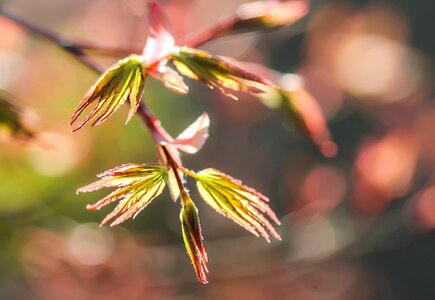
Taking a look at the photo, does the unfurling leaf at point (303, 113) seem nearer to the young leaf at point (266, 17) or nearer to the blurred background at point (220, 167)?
the young leaf at point (266, 17)

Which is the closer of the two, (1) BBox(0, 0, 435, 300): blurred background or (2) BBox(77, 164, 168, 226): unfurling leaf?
(2) BBox(77, 164, 168, 226): unfurling leaf

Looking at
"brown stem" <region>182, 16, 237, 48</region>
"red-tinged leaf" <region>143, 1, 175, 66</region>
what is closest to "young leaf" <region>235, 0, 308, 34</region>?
"brown stem" <region>182, 16, 237, 48</region>

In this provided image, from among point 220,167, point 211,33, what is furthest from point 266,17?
point 220,167

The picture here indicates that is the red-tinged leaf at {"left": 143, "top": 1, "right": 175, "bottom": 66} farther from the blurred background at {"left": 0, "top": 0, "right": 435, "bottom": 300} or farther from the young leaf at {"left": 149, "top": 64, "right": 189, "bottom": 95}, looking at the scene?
the blurred background at {"left": 0, "top": 0, "right": 435, "bottom": 300}

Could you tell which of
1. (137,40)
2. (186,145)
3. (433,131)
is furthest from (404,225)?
(186,145)

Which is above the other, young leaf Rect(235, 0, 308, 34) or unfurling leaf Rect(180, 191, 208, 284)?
young leaf Rect(235, 0, 308, 34)

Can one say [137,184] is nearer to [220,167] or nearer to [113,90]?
[113,90]

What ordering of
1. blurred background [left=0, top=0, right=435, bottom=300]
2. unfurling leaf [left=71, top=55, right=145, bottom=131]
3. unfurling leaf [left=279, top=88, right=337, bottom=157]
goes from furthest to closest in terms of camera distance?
1. blurred background [left=0, top=0, right=435, bottom=300]
2. unfurling leaf [left=279, top=88, right=337, bottom=157]
3. unfurling leaf [left=71, top=55, right=145, bottom=131]
